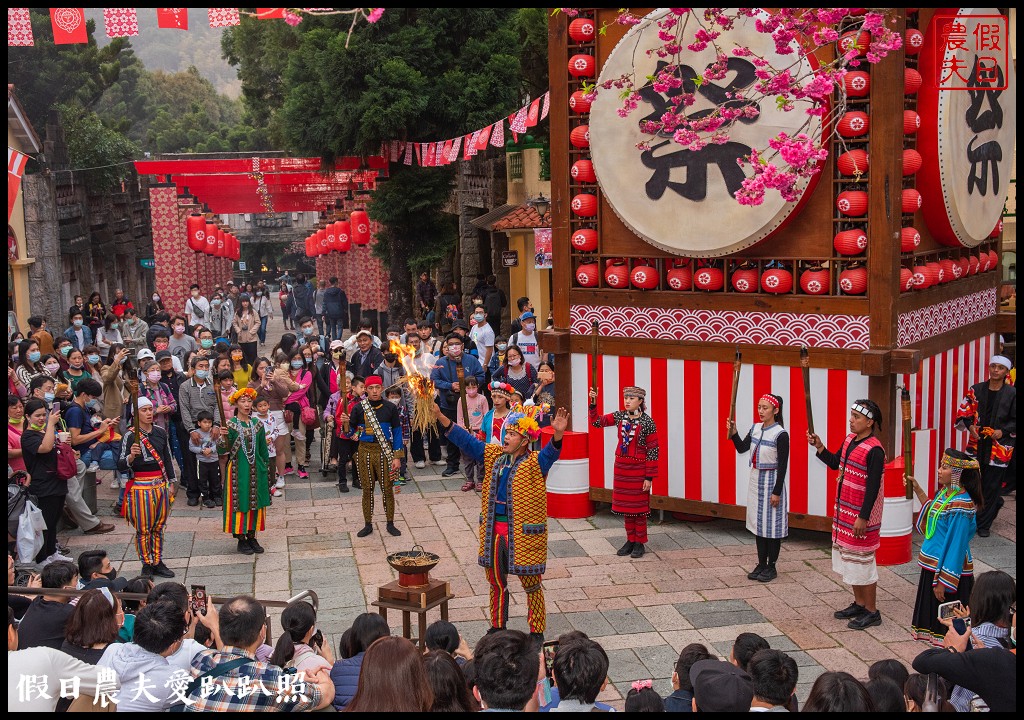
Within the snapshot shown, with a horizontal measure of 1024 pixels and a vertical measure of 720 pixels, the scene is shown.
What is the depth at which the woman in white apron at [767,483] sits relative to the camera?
30.1 ft

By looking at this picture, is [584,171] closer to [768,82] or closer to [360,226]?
[768,82]

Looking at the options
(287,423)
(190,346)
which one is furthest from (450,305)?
(287,423)

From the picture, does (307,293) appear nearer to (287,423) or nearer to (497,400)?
(287,423)

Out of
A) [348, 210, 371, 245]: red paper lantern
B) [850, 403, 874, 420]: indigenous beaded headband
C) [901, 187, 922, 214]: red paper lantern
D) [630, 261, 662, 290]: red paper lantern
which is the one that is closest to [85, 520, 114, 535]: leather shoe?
[630, 261, 662, 290]: red paper lantern

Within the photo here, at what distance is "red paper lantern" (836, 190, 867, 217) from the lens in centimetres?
976

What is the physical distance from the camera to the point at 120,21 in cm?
1109

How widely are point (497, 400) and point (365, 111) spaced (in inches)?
574

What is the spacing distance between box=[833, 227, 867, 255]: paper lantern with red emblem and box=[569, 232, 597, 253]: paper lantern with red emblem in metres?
2.47

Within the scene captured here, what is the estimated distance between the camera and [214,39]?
175 metres

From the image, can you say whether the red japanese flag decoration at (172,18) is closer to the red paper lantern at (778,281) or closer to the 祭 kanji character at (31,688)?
the red paper lantern at (778,281)

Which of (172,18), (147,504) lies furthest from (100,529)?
(172,18)

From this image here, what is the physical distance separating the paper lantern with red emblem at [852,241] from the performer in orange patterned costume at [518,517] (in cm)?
341

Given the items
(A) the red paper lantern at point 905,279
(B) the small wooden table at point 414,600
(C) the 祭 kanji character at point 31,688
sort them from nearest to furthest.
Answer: (C) the 祭 kanji character at point 31,688 < (B) the small wooden table at point 414,600 < (A) the red paper lantern at point 905,279

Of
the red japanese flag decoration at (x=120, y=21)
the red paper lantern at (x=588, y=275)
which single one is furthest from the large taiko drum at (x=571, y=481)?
the red japanese flag decoration at (x=120, y=21)
